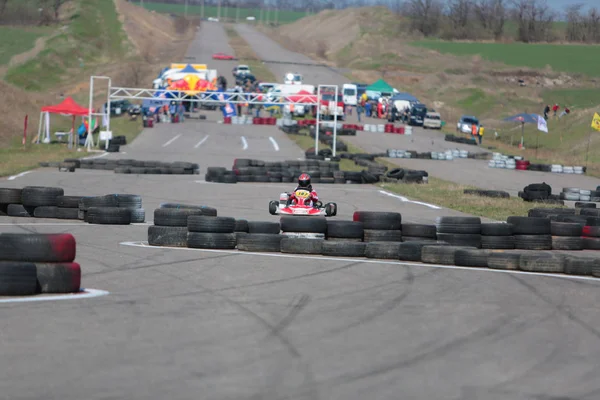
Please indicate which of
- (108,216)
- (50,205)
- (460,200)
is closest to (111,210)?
(108,216)

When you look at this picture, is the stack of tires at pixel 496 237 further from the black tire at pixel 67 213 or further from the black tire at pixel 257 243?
the black tire at pixel 67 213

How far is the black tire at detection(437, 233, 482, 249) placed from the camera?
13758mm

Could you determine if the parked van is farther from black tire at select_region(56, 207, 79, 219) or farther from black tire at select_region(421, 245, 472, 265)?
black tire at select_region(421, 245, 472, 265)

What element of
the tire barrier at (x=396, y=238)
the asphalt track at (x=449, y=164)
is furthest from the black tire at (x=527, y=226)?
the asphalt track at (x=449, y=164)

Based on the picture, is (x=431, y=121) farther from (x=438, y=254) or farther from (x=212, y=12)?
(x=212, y=12)

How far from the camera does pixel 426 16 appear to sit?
124m

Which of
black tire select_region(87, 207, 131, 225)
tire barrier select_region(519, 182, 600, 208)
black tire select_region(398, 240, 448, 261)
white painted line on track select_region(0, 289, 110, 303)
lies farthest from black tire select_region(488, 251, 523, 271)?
tire barrier select_region(519, 182, 600, 208)

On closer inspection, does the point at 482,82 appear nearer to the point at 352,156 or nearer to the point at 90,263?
the point at 352,156

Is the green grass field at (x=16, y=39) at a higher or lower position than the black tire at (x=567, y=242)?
higher

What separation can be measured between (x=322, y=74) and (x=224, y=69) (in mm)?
9608

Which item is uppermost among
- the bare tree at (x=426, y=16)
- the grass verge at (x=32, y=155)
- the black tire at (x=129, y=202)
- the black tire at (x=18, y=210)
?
the bare tree at (x=426, y=16)

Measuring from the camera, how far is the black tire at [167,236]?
12.4 meters

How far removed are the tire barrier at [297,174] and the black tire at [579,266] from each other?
14.9m

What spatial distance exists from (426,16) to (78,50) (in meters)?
55.4
